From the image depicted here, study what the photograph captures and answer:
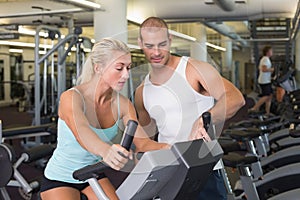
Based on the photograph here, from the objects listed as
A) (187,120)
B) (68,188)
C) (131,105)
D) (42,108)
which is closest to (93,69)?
(131,105)

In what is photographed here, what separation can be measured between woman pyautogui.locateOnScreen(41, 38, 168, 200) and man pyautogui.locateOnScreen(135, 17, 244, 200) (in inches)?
3.6

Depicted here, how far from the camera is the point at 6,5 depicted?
784 cm

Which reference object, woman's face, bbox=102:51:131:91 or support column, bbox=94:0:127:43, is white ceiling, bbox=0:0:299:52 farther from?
woman's face, bbox=102:51:131:91

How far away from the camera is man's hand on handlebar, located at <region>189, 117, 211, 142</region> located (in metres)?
1.10

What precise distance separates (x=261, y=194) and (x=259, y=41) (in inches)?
348

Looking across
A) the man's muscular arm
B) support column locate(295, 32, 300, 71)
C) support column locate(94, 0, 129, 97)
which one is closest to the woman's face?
the man's muscular arm

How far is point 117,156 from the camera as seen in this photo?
0.97 m

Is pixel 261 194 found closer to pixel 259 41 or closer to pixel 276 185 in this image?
pixel 276 185

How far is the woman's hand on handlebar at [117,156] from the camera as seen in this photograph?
37.7 inches

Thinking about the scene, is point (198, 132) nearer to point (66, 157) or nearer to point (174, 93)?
point (174, 93)

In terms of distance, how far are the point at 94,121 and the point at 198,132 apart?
343mm

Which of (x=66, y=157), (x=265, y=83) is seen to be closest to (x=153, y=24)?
(x=66, y=157)

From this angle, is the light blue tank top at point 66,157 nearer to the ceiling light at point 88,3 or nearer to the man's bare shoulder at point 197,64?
the man's bare shoulder at point 197,64

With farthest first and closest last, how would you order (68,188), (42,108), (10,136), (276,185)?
(42,108), (10,136), (276,185), (68,188)
